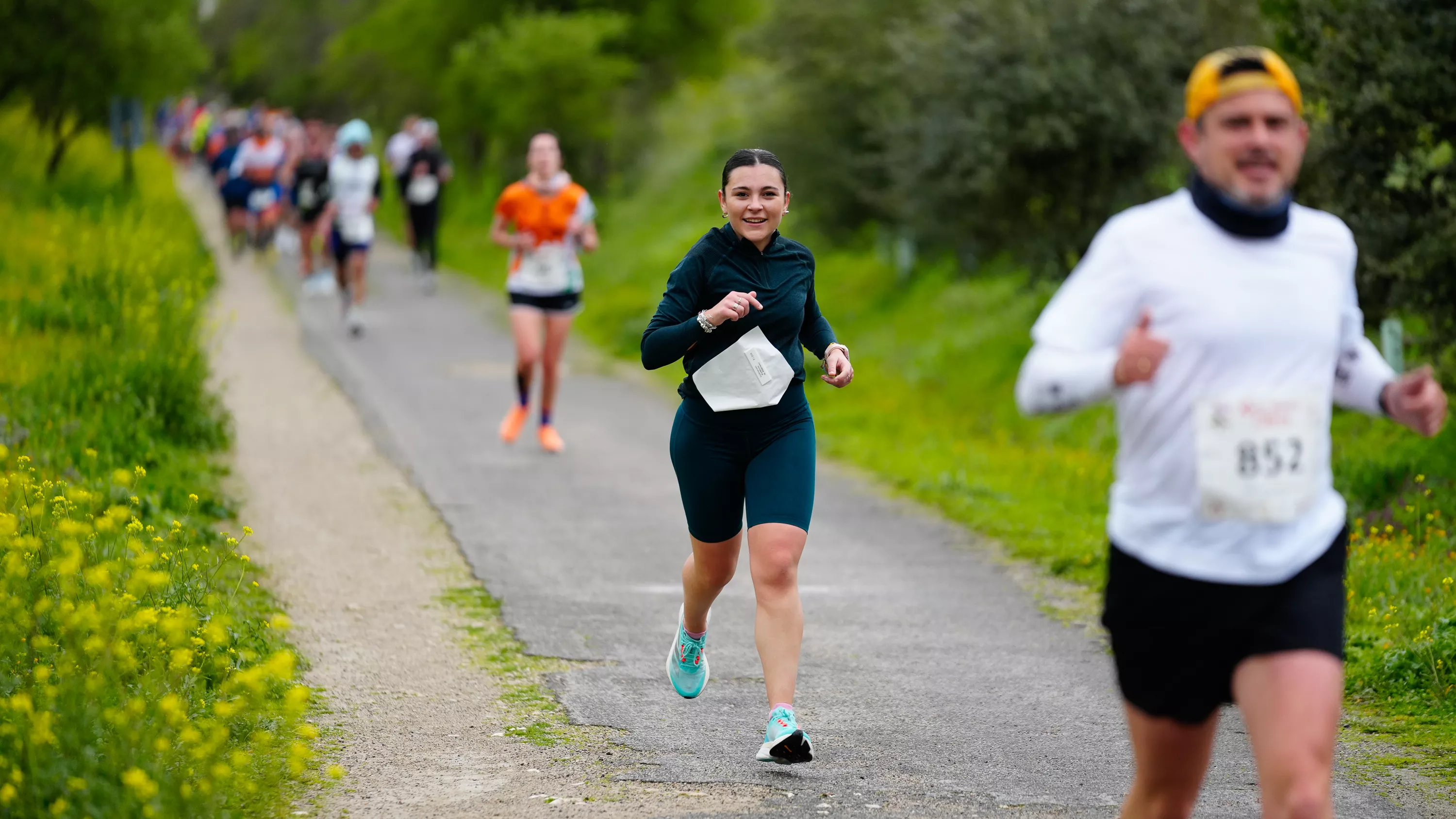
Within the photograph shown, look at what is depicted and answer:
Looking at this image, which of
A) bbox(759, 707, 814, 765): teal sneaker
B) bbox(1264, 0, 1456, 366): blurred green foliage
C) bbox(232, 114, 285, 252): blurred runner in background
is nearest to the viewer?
bbox(759, 707, 814, 765): teal sneaker

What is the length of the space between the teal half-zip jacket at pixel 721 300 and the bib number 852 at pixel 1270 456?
6.82ft

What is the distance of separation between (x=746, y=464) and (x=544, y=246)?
643 cm

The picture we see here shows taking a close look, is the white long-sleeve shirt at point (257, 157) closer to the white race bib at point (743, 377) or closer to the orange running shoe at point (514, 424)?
the orange running shoe at point (514, 424)

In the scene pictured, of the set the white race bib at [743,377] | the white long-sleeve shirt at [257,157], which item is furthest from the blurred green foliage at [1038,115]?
the white race bib at [743,377]

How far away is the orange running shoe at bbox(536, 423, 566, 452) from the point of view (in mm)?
12117

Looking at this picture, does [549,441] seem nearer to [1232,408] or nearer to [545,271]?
[545,271]

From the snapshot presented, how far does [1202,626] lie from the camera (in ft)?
11.2

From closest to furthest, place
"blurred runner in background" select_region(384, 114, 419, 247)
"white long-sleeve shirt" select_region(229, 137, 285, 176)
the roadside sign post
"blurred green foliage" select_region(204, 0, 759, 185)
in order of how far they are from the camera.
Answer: the roadside sign post → "blurred runner in background" select_region(384, 114, 419, 247) → "white long-sleeve shirt" select_region(229, 137, 285, 176) → "blurred green foliage" select_region(204, 0, 759, 185)

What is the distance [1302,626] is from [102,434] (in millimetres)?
7140

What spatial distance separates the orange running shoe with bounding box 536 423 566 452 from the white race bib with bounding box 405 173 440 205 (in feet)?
36.2

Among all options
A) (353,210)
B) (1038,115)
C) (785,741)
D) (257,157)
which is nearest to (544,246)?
(1038,115)

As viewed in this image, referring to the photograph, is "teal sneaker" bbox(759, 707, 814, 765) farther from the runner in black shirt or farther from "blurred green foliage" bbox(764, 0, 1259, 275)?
the runner in black shirt

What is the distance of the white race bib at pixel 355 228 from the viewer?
18.4 m

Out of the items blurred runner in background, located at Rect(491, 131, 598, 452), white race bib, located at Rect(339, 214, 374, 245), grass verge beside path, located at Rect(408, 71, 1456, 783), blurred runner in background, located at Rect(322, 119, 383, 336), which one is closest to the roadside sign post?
grass verge beside path, located at Rect(408, 71, 1456, 783)
